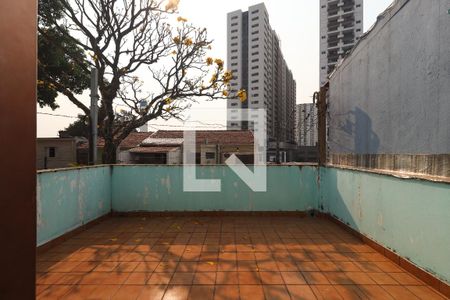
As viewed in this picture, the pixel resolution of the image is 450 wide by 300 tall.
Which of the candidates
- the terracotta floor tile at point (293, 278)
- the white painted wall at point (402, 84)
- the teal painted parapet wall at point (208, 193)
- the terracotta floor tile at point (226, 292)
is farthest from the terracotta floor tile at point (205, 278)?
the teal painted parapet wall at point (208, 193)

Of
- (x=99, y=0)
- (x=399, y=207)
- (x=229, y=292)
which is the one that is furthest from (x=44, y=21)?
(x=399, y=207)

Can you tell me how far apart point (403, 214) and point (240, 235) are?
2.71 m

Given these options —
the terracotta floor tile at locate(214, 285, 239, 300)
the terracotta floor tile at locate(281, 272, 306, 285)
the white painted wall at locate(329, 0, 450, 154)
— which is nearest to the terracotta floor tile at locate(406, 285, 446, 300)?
the terracotta floor tile at locate(281, 272, 306, 285)

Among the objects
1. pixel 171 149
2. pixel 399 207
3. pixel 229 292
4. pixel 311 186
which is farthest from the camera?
pixel 171 149

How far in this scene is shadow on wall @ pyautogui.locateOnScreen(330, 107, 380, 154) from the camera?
4789mm

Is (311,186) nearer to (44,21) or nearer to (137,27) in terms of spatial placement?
(137,27)

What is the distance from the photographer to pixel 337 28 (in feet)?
226

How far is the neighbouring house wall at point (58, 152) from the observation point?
2142 cm

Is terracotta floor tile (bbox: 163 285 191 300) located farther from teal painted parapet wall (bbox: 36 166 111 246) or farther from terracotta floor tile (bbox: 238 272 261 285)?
teal painted parapet wall (bbox: 36 166 111 246)

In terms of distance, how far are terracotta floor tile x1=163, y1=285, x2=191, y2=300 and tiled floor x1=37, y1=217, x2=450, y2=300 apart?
0.4 inches

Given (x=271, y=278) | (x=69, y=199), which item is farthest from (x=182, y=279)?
(x=69, y=199)

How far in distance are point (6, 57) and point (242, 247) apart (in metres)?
4.18

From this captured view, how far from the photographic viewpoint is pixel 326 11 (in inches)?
2753

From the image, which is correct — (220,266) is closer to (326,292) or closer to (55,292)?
(326,292)
